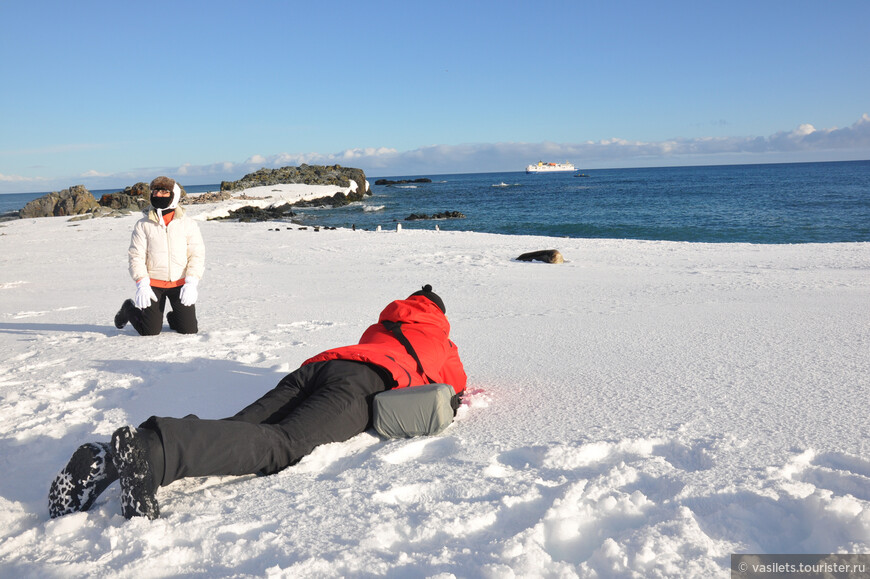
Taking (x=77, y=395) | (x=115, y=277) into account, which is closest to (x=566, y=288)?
(x=77, y=395)

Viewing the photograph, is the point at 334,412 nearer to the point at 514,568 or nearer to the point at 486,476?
the point at 486,476

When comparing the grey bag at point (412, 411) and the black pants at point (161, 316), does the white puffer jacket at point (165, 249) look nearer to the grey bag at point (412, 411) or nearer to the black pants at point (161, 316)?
the black pants at point (161, 316)

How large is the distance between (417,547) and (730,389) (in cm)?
212

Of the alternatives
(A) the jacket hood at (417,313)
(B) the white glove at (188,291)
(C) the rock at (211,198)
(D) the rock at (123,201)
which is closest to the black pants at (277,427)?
(A) the jacket hood at (417,313)

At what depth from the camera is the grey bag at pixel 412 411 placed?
2539 mm

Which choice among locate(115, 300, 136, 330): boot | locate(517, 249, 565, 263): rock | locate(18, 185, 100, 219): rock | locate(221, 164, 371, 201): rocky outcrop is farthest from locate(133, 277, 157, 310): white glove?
locate(221, 164, 371, 201): rocky outcrop

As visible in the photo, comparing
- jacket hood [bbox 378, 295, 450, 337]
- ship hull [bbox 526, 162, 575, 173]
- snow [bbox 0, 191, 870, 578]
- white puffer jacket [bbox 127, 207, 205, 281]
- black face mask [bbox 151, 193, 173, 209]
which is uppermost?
ship hull [bbox 526, 162, 575, 173]

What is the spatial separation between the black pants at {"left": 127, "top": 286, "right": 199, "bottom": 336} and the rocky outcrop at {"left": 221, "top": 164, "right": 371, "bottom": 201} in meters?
42.8

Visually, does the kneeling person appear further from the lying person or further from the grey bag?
the grey bag

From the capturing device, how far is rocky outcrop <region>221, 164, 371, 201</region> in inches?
1970

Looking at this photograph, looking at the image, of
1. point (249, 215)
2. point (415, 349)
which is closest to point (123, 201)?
point (249, 215)

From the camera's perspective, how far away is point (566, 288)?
6957 mm

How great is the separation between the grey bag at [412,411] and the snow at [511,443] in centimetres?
7

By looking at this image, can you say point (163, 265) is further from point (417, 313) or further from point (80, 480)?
point (80, 480)
